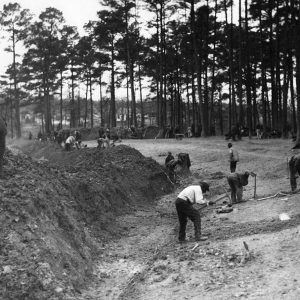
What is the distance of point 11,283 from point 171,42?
39398 mm

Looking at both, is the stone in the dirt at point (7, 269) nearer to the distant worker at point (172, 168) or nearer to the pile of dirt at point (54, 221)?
the pile of dirt at point (54, 221)

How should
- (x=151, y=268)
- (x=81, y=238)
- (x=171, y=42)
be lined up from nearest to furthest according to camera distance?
(x=151, y=268) → (x=81, y=238) → (x=171, y=42)

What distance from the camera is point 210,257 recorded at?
32.9 ft

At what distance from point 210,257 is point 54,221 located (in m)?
3.82

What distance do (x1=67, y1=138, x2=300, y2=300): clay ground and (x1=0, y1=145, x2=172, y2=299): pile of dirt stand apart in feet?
1.51

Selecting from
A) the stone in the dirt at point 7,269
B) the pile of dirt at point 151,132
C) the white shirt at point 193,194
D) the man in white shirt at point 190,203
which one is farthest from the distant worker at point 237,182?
the pile of dirt at point 151,132

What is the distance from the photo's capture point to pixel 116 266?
10.5 meters

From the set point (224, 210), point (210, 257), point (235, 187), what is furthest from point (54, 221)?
point (235, 187)

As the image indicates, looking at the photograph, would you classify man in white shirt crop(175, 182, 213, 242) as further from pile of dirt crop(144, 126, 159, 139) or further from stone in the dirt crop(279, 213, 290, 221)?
pile of dirt crop(144, 126, 159, 139)

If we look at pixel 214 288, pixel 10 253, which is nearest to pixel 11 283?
pixel 10 253

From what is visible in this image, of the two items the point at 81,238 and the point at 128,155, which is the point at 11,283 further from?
the point at 128,155

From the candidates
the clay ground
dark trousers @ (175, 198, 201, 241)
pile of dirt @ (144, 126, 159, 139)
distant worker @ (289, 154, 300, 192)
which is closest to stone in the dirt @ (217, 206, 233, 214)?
the clay ground

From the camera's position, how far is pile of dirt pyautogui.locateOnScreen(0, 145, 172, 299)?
8.25 m

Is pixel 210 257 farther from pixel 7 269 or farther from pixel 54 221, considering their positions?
pixel 7 269
